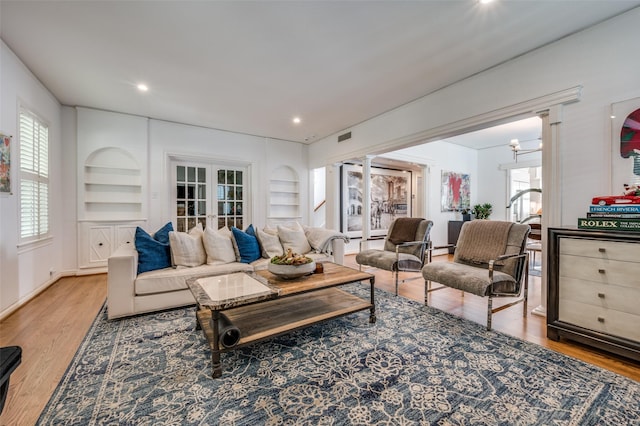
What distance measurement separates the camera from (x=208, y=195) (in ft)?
18.0

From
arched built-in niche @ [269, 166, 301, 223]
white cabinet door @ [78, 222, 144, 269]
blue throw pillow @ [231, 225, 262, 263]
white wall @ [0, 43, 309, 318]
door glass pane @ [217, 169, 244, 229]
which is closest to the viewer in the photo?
white wall @ [0, 43, 309, 318]

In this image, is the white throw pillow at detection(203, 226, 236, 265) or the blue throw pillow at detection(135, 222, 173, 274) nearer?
the blue throw pillow at detection(135, 222, 173, 274)

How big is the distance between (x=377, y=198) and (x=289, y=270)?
4783 millimetres

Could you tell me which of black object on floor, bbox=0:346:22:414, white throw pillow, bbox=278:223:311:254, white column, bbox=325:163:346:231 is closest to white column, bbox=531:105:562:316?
white throw pillow, bbox=278:223:311:254

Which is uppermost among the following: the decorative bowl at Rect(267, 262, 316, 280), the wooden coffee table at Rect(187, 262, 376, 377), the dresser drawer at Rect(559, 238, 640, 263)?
the dresser drawer at Rect(559, 238, 640, 263)

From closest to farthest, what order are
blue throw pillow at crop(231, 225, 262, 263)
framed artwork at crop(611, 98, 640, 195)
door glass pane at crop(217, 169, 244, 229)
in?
framed artwork at crop(611, 98, 640, 195), blue throw pillow at crop(231, 225, 262, 263), door glass pane at crop(217, 169, 244, 229)

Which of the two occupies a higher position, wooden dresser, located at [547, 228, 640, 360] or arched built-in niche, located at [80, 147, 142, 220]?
arched built-in niche, located at [80, 147, 142, 220]

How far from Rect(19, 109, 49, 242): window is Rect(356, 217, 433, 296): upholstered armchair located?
164 inches

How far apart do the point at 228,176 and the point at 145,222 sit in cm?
180

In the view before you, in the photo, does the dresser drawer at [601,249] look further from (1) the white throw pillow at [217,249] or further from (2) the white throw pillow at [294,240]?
(1) the white throw pillow at [217,249]

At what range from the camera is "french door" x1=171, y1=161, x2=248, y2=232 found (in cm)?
524

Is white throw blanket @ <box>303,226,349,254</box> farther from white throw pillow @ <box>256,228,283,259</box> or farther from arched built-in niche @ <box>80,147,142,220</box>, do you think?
arched built-in niche @ <box>80,147,142,220</box>

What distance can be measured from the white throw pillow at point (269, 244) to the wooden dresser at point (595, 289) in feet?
9.46

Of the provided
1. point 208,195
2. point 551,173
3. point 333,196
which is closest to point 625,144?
point 551,173
